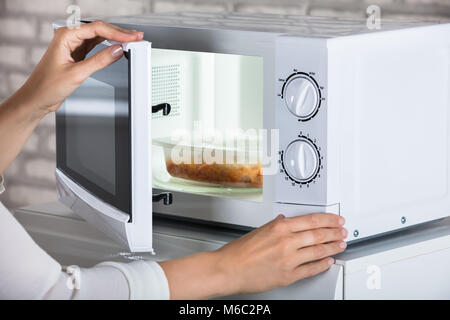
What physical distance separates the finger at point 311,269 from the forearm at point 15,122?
1.42 feet

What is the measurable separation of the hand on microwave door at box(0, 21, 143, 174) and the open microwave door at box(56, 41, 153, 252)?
27 millimetres

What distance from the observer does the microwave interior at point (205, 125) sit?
113cm

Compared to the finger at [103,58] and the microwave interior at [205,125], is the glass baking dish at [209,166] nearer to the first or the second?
the microwave interior at [205,125]

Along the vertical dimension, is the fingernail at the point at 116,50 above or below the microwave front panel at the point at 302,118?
above

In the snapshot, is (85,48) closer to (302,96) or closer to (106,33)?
(106,33)

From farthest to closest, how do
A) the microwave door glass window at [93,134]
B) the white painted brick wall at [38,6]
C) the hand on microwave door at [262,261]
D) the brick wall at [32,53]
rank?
the white painted brick wall at [38,6]
the brick wall at [32,53]
the microwave door glass window at [93,134]
the hand on microwave door at [262,261]

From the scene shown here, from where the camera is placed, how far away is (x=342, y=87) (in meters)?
0.98

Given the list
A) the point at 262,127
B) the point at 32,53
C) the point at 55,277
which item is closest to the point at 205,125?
the point at 262,127

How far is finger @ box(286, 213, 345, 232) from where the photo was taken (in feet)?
3.17

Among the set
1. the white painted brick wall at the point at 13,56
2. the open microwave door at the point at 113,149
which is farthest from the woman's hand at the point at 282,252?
the white painted brick wall at the point at 13,56

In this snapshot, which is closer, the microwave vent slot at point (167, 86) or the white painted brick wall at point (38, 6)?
the microwave vent slot at point (167, 86)

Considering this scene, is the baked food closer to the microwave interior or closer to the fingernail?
the microwave interior

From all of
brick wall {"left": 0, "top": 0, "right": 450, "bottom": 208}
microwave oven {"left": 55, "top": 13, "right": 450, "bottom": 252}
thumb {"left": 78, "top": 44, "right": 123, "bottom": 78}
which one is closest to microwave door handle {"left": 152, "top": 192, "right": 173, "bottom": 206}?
microwave oven {"left": 55, "top": 13, "right": 450, "bottom": 252}

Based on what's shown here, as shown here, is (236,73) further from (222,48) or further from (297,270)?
(297,270)
